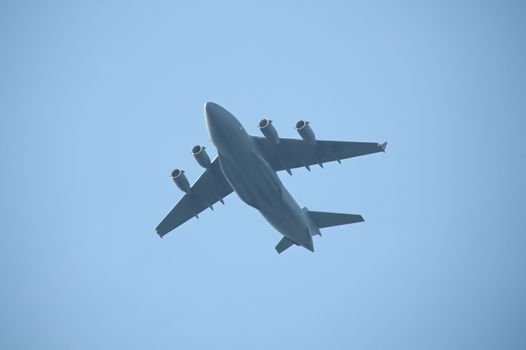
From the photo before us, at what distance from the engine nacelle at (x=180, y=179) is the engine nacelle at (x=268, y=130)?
4.77m

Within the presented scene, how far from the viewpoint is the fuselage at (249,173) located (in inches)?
999

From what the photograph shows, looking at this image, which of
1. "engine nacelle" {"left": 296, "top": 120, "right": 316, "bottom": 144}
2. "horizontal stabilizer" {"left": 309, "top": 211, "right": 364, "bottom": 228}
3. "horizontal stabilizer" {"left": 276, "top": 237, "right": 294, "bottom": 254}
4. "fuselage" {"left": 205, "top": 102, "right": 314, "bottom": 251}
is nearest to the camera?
"fuselage" {"left": 205, "top": 102, "right": 314, "bottom": 251}

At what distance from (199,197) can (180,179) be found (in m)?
2.46

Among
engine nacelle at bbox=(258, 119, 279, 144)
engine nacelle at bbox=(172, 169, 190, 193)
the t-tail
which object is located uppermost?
engine nacelle at bbox=(172, 169, 190, 193)

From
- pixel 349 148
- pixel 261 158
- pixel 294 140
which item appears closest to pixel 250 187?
pixel 261 158

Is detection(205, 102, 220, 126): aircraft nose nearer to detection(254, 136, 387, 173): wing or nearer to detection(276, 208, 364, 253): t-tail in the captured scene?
detection(254, 136, 387, 173): wing

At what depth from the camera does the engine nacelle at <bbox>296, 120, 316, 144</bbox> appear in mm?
26328

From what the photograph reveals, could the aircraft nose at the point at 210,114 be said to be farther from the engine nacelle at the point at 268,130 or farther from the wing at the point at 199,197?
the wing at the point at 199,197

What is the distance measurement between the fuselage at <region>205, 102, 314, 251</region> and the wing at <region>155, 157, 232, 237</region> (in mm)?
3374

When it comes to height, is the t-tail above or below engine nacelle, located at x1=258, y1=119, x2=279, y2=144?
below

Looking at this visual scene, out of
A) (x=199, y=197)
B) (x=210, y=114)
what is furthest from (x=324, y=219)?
(x=210, y=114)

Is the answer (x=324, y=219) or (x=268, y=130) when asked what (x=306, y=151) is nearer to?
(x=268, y=130)

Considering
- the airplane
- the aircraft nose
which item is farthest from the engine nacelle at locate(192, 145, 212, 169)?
the aircraft nose

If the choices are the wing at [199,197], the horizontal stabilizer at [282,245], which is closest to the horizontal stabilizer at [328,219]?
the horizontal stabilizer at [282,245]
